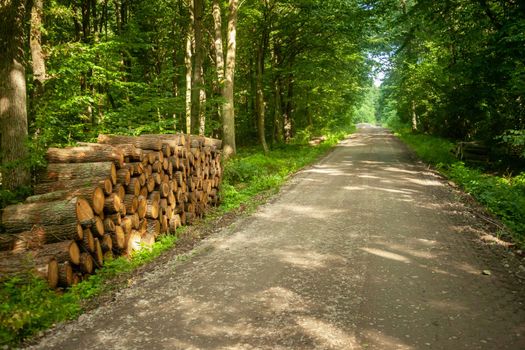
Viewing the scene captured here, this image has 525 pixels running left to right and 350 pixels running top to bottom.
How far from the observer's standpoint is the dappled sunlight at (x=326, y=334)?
400cm

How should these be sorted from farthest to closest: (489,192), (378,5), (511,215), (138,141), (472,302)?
(378,5)
(489,192)
(511,215)
(138,141)
(472,302)

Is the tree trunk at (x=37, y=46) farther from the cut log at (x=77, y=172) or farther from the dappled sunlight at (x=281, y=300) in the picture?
the dappled sunlight at (x=281, y=300)

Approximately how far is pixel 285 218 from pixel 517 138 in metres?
5.68

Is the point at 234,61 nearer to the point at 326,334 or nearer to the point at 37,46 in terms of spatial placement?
the point at 37,46

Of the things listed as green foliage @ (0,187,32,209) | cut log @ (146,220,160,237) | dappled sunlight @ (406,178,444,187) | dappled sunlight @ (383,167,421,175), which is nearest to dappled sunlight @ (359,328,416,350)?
cut log @ (146,220,160,237)

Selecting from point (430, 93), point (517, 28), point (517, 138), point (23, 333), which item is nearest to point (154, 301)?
point (23, 333)

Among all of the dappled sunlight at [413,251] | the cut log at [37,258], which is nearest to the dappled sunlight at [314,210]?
the dappled sunlight at [413,251]

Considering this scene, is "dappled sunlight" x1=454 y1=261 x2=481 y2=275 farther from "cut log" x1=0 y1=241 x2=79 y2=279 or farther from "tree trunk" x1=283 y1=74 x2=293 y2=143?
"tree trunk" x1=283 y1=74 x2=293 y2=143

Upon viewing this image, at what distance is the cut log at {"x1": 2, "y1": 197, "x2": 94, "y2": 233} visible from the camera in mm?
5633

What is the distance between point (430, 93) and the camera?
2377cm

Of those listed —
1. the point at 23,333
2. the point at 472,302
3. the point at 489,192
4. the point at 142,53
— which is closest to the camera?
the point at 23,333

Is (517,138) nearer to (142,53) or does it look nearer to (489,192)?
(489,192)

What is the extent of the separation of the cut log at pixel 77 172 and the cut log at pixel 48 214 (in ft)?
2.38

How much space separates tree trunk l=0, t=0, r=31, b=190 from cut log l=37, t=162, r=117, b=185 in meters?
0.57
